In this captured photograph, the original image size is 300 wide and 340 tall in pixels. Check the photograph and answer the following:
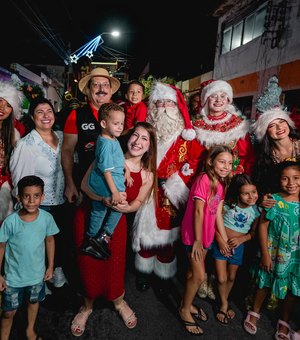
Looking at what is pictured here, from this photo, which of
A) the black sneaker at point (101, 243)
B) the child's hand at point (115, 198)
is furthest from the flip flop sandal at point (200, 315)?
the child's hand at point (115, 198)

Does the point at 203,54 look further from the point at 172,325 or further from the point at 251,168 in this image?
the point at 172,325

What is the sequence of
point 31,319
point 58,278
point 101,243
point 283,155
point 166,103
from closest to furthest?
1. point 31,319
2. point 101,243
3. point 283,155
4. point 58,278
5. point 166,103

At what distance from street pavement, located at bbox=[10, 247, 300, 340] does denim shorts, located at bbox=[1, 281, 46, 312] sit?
0.47 metres

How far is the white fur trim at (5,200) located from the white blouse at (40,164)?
95 millimetres

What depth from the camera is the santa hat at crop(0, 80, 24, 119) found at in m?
2.76

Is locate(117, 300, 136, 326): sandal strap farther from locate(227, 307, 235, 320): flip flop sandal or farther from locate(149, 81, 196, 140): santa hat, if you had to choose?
locate(149, 81, 196, 140): santa hat

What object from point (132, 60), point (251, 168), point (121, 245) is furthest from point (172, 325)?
point (132, 60)

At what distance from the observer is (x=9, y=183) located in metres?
2.71

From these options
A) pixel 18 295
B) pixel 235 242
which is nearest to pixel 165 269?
pixel 235 242

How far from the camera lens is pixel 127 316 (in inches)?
105

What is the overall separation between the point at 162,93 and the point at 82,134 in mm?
1149

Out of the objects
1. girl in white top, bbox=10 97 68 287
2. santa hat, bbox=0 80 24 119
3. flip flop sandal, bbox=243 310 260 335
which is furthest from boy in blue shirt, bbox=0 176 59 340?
flip flop sandal, bbox=243 310 260 335

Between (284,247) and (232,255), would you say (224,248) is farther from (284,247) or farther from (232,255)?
(284,247)

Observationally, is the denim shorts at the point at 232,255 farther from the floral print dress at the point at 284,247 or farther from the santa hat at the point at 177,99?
the santa hat at the point at 177,99
